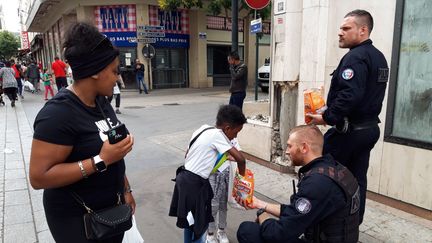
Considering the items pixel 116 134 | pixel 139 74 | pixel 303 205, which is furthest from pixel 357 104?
pixel 139 74

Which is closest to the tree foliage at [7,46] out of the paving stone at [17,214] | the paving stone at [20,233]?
the paving stone at [17,214]

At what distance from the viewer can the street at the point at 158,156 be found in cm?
353

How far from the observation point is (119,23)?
17656 millimetres

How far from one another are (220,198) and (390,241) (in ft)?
5.34

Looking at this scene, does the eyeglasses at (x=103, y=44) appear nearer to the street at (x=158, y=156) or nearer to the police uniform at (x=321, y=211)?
the police uniform at (x=321, y=211)

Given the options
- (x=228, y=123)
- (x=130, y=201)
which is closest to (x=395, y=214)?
(x=228, y=123)

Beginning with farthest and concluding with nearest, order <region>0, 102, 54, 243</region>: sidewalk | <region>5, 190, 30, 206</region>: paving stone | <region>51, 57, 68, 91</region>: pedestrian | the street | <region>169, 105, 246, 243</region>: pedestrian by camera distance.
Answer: <region>51, 57, 68, 91</region>: pedestrian < <region>5, 190, 30, 206</region>: paving stone < the street < <region>0, 102, 54, 243</region>: sidewalk < <region>169, 105, 246, 243</region>: pedestrian

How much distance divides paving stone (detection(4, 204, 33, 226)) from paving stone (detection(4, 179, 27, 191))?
619 mm

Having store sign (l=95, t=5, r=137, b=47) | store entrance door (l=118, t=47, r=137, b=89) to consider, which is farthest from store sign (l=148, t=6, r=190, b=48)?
store entrance door (l=118, t=47, r=137, b=89)

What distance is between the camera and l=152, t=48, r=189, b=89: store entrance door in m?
18.6

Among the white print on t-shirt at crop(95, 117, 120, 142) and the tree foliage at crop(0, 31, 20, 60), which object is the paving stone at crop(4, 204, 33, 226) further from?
the tree foliage at crop(0, 31, 20, 60)

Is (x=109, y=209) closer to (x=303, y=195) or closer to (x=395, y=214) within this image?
(x=303, y=195)

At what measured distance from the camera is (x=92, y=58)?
1.54 metres

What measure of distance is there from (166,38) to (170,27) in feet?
2.25
